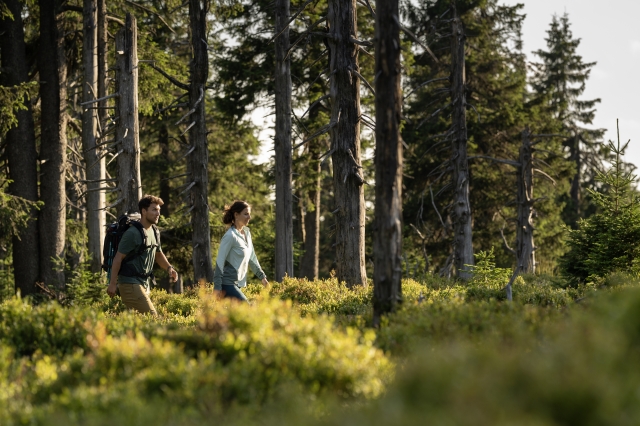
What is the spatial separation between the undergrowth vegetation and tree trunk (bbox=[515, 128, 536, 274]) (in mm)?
16869

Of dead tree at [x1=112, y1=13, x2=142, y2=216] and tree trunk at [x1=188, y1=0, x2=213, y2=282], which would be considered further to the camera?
tree trunk at [x1=188, y1=0, x2=213, y2=282]

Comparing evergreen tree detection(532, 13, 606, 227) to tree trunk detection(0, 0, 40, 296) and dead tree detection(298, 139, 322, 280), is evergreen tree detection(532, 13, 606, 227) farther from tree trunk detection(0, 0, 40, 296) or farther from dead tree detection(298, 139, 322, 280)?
tree trunk detection(0, 0, 40, 296)

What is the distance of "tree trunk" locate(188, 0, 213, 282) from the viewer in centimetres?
1748

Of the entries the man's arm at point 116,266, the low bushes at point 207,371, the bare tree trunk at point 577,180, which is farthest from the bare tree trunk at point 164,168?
the bare tree trunk at point 577,180

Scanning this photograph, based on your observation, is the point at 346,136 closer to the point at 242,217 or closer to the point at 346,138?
the point at 346,138

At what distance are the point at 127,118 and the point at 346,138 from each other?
5413 millimetres

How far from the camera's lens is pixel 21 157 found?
1697 cm

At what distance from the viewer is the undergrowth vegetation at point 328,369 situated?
4.14 meters

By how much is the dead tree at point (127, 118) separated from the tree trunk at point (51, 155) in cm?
271

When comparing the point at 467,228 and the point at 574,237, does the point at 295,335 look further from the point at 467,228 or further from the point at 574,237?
the point at 467,228

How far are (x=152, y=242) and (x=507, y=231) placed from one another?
74.0 ft

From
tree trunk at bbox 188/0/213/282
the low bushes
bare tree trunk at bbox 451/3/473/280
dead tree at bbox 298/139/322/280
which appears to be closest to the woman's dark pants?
the low bushes

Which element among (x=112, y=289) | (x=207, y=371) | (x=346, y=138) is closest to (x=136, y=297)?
(x=112, y=289)

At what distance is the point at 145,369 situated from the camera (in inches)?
223
